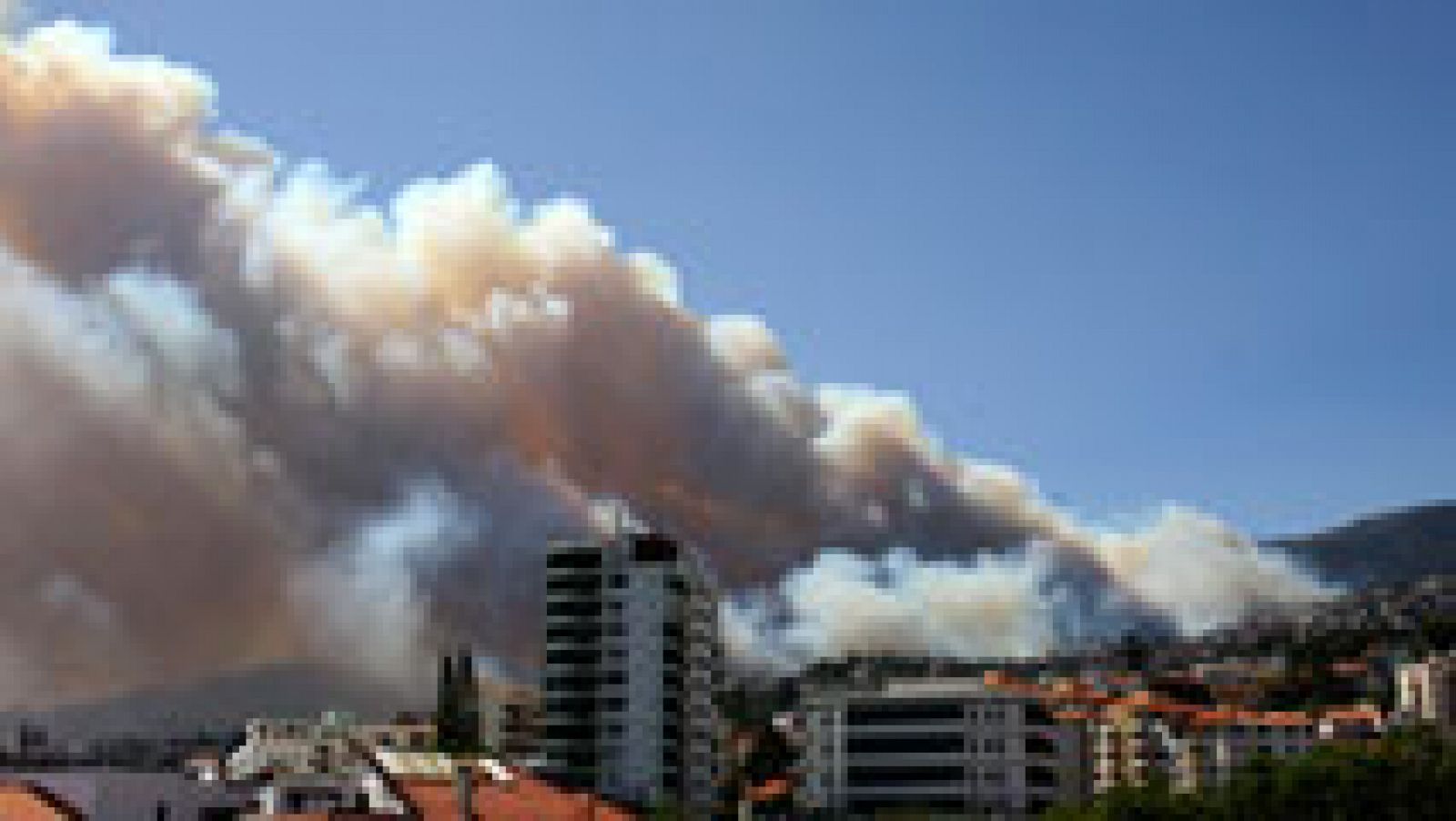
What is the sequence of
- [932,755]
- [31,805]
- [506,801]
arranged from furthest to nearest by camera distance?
[932,755] → [506,801] → [31,805]

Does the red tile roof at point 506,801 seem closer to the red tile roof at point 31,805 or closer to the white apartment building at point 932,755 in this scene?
the red tile roof at point 31,805

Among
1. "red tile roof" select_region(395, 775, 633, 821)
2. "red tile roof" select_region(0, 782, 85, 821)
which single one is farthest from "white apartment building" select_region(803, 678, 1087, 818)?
"red tile roof" select_region(0, 782, 85, 821)

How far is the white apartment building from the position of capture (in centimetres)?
A: 19475

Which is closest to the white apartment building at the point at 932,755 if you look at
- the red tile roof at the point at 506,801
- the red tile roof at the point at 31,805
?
the red tile roof at the point at 506,801

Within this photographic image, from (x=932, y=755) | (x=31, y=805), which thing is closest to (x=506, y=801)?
(x=31, y=805)

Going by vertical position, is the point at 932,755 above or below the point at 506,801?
above

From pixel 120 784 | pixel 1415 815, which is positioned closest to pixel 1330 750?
pixel 1415 815

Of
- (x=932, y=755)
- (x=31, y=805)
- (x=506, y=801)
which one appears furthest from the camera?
(x=932, y=755)

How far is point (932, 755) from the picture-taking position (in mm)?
196250

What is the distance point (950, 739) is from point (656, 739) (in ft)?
83.2

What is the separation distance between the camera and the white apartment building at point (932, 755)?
19475 centimetres

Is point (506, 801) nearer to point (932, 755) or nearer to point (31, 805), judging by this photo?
point (31, 805)

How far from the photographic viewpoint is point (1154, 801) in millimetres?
122312

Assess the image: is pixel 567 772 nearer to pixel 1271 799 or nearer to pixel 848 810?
pixel 848 810
